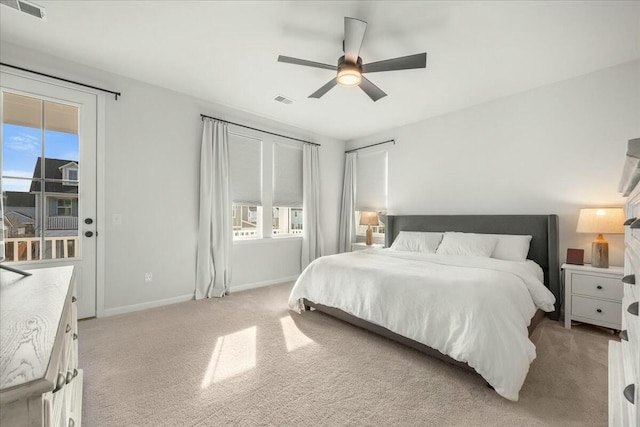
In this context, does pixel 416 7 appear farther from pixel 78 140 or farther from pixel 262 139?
pixel 78 140

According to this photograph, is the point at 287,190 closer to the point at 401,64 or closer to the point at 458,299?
the point at 401,64

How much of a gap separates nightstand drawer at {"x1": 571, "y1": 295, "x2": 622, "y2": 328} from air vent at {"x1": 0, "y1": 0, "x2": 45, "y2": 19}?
5.43 meters

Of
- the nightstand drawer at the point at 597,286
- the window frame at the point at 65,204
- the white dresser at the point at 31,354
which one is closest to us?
the white dresser at the point at 31,354

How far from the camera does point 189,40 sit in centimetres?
257

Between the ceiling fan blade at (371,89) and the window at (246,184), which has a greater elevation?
the ceiling fan blade at (371,89)

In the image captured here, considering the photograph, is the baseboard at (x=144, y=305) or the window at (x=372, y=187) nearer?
the baseboard at (x=144, y=305)

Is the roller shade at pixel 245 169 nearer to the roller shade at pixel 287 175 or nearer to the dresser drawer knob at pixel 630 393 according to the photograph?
the roller shade at pixel 287 175

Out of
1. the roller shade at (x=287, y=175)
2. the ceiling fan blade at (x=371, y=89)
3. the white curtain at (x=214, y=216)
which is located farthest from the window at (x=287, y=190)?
the ceiling fan blade at (x=371, y=89)

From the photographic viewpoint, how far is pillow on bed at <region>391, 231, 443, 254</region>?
3908 millimetres

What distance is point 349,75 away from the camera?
249 cm

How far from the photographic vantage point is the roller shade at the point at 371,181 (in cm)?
516

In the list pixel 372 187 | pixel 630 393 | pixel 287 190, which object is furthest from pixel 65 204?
pixel 372 187

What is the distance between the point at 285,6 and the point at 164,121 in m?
2.25

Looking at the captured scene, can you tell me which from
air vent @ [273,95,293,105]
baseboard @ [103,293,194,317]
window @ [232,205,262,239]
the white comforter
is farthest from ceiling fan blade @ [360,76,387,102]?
baseboard @ [103,293,194,317]
